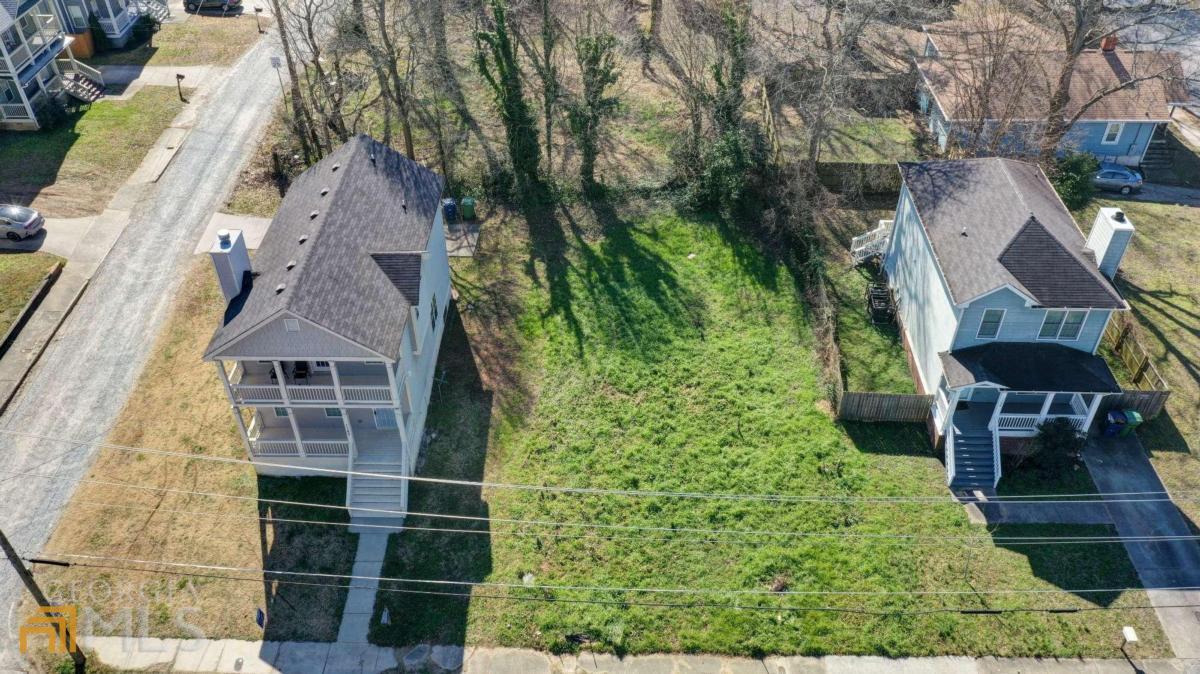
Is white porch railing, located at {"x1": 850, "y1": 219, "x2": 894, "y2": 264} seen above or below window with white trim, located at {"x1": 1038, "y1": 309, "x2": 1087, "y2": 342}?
below

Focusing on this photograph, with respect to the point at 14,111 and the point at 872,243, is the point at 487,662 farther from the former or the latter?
the point at 14,111

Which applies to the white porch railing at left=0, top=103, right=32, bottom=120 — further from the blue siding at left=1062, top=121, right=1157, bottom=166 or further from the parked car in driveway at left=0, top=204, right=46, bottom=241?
the blue siding at left=1062, top=121, right=1157, bottom=166

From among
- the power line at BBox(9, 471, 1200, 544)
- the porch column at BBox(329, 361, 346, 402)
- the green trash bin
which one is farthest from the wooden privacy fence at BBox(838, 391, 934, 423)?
the porch column at BBox(329, 361, 346, 402)

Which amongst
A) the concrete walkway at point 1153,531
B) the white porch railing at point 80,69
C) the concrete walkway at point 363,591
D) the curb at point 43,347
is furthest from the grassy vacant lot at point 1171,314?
the white porch railing at point 80,69

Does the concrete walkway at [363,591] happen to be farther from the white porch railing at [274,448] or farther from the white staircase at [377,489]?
the white porch railing at [274,448]

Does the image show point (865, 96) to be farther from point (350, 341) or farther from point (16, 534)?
point (16, 534)
